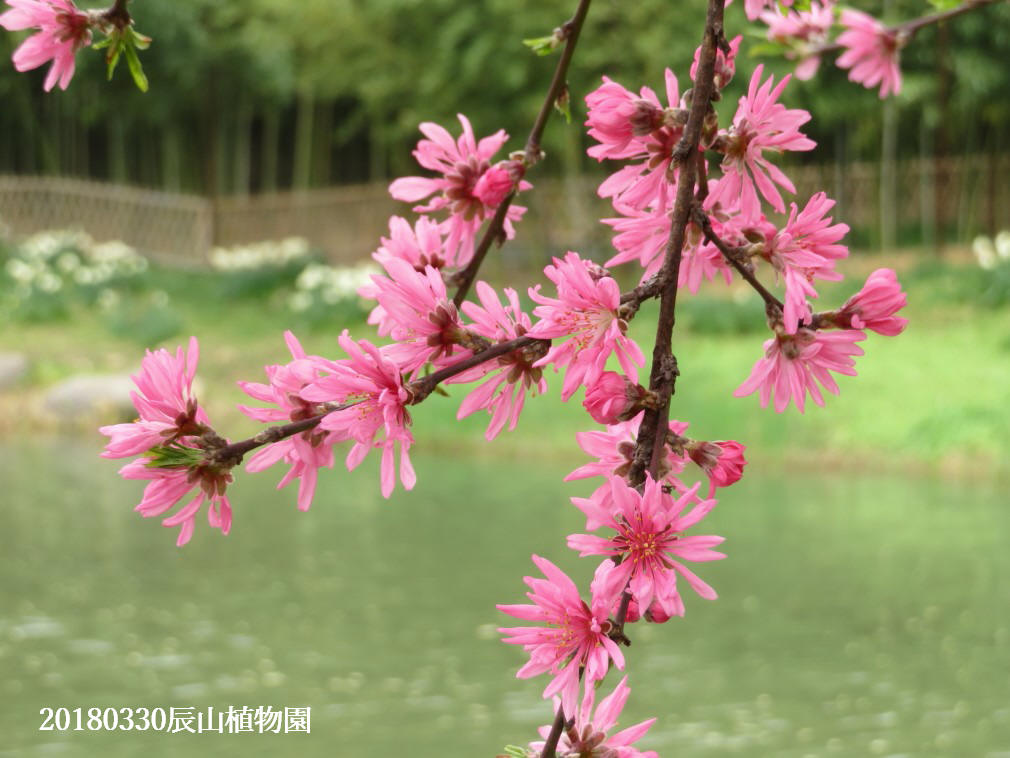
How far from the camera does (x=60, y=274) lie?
15.7 meters

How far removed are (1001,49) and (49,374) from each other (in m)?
11.4

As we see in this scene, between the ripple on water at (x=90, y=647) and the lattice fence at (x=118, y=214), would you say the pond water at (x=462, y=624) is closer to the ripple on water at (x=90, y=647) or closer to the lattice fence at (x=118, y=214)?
the ripple on water at (x=90, y=647)

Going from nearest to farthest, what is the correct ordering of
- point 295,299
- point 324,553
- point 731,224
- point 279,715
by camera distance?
point 731,224 → point 279,715 → point 324,553 → point 295,299

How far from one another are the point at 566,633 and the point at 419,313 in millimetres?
276

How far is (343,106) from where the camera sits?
25.4 m

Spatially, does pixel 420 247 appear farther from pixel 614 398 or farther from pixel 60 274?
pixel 60 274

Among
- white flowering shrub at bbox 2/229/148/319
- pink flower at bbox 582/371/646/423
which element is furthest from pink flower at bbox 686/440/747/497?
white flowering shrub at bbox 2/229/148/319

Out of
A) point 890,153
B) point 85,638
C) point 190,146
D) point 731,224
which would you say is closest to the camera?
point 731,224

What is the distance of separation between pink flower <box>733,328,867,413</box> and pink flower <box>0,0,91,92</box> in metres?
0.73

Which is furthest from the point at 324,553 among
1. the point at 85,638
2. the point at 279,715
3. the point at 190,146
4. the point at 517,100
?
the point at 190,146

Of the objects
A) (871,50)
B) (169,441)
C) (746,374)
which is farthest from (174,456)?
(746,374)

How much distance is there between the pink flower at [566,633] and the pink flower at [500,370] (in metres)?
0.13

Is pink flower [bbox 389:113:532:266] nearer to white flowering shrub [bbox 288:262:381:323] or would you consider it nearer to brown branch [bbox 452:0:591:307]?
brown branch [bbox 452:0:591:307]

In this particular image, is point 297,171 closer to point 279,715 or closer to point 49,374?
point 49,374
